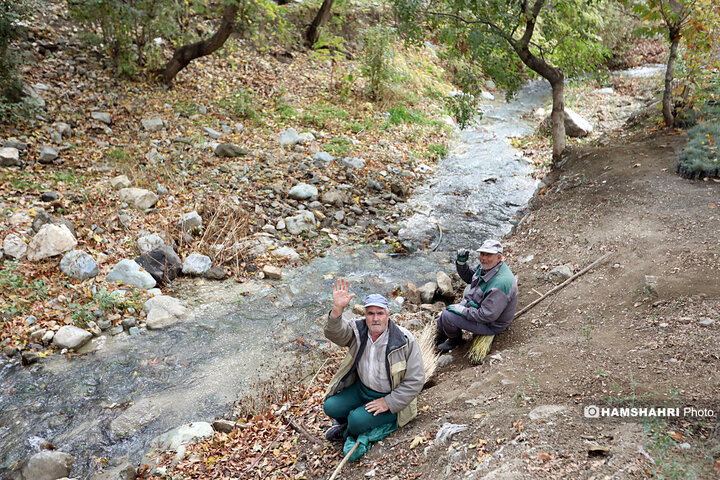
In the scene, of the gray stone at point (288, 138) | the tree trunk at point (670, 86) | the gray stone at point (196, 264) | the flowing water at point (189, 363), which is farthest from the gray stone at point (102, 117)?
the tree trunk at point (670, 86)

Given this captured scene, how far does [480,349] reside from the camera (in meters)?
4.75

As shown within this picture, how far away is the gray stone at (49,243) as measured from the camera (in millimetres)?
6668

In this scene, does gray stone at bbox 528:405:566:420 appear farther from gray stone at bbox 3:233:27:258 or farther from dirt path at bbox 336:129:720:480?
gray stone at bbox 3:233:27:258

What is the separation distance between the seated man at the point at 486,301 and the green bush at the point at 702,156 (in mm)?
4452

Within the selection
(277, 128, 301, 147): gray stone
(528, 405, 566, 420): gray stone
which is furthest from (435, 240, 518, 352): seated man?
(277, 128, 301, 147): gray stone

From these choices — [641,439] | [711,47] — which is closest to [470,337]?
[641,439]

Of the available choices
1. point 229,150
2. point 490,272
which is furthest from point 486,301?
point 229,150

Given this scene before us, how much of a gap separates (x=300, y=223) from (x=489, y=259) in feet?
15.6

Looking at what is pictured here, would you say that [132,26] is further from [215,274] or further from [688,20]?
[688,20]

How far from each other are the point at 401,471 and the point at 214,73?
1223 centimetres

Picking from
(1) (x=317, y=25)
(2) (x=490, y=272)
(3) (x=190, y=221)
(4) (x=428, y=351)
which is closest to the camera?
(2) (x=490, y=272)

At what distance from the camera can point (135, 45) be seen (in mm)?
11875

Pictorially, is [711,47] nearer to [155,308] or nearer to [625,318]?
[625,318]

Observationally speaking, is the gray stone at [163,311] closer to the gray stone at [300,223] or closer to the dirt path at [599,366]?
the gray stone at [300,223]
